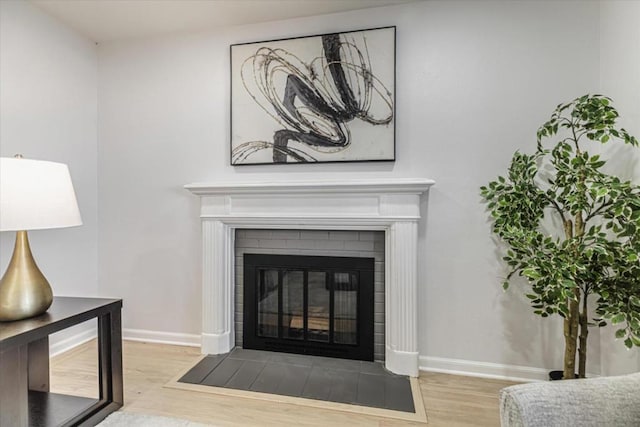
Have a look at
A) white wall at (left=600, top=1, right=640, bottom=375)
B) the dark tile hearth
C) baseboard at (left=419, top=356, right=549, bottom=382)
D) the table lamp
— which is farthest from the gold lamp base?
white wall at (left=600, top=1, right=640, bottom=375)

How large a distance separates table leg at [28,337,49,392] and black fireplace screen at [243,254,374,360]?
1.14 m

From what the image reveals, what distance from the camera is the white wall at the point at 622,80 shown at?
1628mm

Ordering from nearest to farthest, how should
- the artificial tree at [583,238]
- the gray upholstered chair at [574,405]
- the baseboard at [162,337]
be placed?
the gray upholstered chair at [574,405], the artificial tree at [583,238], the baseboard at [162,337]

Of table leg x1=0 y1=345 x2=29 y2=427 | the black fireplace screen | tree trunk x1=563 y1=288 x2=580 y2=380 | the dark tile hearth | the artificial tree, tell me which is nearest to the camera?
table leg x1=0 y1=345 x2=29 y2=427

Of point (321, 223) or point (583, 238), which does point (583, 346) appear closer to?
point (583, 238)

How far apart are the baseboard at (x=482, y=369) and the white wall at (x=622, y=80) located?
1.20 feet

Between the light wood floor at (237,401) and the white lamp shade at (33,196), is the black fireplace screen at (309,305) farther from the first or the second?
the white lamp shade at (33,196)

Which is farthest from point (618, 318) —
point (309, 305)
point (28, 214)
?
point (28, 214)

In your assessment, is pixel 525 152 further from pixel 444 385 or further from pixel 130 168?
pixel 130 168

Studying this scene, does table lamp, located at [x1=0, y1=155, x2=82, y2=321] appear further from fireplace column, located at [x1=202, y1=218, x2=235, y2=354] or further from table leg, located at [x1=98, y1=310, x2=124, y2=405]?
fireplace column, located at [x1=202, y1=218, x2=235, y2=354]

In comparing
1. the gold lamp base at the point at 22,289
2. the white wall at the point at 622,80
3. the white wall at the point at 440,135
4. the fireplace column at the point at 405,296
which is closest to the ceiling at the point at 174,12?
the white wall at the point at 440,135

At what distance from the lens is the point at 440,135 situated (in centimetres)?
211

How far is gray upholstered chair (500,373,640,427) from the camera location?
798 millimetres

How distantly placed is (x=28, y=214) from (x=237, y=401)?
1362mm
